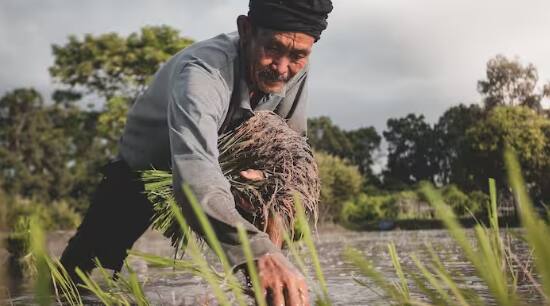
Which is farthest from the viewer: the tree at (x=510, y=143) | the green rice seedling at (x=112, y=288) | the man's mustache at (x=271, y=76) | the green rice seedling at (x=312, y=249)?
the tree at (x=510, y=143)

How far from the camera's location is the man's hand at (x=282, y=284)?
1.41 m

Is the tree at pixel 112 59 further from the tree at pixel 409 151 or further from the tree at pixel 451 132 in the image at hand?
the tree at pixel 409 151

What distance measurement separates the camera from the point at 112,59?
27141 mm

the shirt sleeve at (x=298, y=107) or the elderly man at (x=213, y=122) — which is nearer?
the elderly man at (x=213, y=122)

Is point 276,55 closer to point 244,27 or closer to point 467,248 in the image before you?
point 244,27

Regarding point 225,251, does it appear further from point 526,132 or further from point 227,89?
point 526,132

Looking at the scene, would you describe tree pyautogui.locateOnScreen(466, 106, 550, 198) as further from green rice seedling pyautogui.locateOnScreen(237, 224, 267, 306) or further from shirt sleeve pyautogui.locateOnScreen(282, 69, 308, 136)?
green rice seedling pyautogui.locateOnScreen(237, 224, 267, 306)

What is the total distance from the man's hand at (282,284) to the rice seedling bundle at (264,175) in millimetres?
1169

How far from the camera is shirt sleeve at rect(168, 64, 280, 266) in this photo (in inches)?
64.5

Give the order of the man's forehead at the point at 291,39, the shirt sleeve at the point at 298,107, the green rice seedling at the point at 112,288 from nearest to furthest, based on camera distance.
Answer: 1. the green rice seedling at the point at 112,288
2. the man's forehead at the point at 291,39
3. the shirt sleeve at the point at 298,107

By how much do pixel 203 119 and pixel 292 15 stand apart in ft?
1.78

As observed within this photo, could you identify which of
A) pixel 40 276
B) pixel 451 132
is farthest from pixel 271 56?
pixel 451 132

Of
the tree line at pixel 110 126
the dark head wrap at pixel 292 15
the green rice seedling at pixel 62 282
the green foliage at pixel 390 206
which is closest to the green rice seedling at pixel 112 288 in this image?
the green rice seedling at pixel 62 282

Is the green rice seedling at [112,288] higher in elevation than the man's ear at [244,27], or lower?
lower
